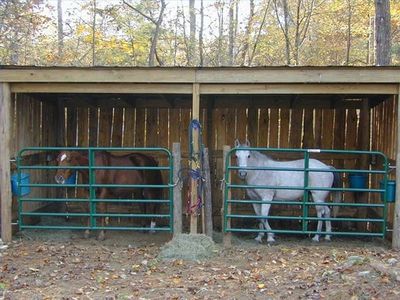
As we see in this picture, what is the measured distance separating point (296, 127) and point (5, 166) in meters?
5.24

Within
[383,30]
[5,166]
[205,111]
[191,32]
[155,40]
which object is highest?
[191,32]

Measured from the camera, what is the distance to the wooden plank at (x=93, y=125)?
903cm

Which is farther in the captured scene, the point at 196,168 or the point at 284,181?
the point at 284,181

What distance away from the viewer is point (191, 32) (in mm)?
19188

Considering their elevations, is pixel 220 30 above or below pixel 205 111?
above

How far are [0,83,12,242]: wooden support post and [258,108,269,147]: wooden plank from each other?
452 centimetres

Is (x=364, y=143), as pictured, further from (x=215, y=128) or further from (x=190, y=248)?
(x=190, y=248)

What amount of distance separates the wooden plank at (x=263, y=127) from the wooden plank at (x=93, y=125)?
126 inches

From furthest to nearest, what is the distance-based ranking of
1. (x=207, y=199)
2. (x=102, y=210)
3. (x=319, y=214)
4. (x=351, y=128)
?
(x=351, y=128) → (x=319, y=214) → (x=102, y=210) → (x=207, y=199)

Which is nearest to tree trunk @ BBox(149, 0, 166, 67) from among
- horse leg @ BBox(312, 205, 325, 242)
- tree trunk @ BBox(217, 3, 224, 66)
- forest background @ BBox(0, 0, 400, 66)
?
forest background @ BBox(0, 0, 400, 66)

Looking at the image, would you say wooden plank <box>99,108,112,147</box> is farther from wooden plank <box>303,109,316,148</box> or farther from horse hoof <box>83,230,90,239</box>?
wooden plank <box>303,109,316,148</box>

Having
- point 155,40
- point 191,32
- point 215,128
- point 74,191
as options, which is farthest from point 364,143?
point 191,32

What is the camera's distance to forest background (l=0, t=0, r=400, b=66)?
17859 millimetres

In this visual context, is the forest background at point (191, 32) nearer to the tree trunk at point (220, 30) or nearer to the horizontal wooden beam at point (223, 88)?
the tree trunk at point (220, 30)
